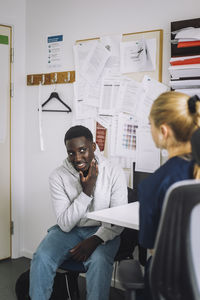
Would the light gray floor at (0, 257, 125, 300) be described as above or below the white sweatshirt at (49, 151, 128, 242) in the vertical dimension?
below

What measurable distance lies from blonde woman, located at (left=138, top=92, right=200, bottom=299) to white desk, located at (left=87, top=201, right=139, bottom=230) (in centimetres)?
38

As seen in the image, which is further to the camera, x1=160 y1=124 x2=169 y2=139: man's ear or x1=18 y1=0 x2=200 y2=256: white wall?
x1=18 y1=0 x2=200 y2=256: white wall

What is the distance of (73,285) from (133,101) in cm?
132

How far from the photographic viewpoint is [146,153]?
8.50 ft

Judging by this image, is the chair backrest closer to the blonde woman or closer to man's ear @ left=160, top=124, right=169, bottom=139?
the blonde woman

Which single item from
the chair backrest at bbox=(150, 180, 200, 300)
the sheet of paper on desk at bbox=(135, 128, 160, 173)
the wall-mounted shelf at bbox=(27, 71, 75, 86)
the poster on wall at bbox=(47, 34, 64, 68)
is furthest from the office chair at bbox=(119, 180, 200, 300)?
the poster on wall at bbox=(47, 34, 64, 68)

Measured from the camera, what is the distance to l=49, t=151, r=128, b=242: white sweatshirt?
2156mm

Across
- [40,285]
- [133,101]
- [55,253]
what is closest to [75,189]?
[55,253]

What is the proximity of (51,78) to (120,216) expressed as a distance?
1.73 meters

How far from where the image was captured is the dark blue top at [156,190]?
1214mm

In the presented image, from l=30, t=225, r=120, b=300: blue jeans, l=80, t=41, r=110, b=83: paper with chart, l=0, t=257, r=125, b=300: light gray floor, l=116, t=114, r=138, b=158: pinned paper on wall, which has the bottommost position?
l=0, t=257, r=125, b=300: light gray floor

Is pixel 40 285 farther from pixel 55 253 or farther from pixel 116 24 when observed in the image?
pixel 116 24

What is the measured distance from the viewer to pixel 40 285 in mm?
2031

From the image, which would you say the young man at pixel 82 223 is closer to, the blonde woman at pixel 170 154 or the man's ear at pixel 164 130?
the blonde woman at pixel 170 154
